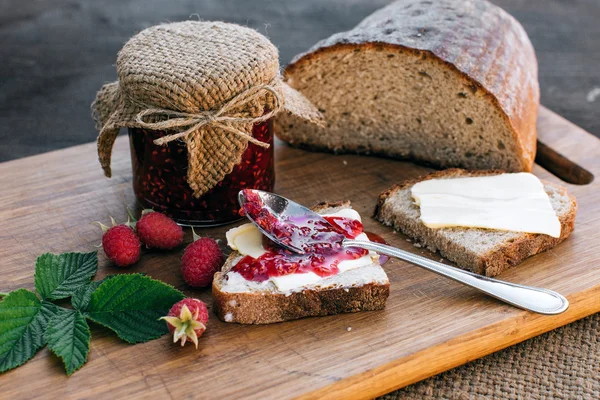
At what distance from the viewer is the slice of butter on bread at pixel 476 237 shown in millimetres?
3107

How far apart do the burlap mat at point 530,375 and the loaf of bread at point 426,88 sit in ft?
3.62

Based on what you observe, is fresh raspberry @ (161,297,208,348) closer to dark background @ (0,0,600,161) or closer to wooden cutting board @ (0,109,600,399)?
wooden cutting board @ (0,109,600,399)

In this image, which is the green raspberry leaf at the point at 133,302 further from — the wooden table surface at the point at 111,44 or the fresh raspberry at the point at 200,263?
the wooden table surface at the point at 111,44

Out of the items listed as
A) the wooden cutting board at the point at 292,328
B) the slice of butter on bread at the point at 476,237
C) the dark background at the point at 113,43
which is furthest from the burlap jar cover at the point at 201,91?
the dark background at the point at 113,43

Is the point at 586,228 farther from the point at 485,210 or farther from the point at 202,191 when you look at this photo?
the point at 202,191

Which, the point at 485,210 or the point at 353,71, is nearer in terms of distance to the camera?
the point at 485,210

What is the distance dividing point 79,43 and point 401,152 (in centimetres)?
305

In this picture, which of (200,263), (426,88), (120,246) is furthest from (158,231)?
(426,88)

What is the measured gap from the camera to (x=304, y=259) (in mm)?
2918

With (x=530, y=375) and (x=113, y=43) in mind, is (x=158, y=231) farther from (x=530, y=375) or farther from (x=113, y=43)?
(x=113, y=43)

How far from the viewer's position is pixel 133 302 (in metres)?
2.79

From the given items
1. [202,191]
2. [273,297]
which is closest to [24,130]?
[202,191]

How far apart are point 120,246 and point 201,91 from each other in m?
0.73

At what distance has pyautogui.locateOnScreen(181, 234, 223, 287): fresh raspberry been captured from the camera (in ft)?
9.73
